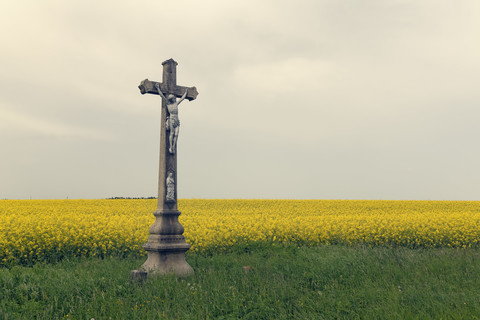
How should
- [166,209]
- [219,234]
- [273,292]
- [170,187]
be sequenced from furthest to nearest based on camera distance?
[219,234]
[170,187]
[166,209]
[273,292]

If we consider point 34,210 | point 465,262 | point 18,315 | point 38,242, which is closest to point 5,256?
point 38,242

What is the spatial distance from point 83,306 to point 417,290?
17.9 ft

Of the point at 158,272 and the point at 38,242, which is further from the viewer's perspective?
the point at 38,242

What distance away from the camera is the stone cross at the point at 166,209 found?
28.6 ft

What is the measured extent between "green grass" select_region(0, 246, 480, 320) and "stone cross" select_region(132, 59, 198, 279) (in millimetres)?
580

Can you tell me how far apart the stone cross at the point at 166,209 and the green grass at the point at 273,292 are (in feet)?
1.90

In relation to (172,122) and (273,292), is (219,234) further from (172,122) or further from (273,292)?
(273,292)

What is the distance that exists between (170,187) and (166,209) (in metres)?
0.50

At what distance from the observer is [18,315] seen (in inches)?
238

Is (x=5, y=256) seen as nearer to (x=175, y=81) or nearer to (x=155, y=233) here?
(x=155, y=233)

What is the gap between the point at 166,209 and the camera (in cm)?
906

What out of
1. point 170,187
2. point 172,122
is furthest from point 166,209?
point 172,122

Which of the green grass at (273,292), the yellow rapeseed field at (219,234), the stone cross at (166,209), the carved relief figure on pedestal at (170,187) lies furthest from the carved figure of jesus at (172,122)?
the yellow rapeseed field at (219,234)

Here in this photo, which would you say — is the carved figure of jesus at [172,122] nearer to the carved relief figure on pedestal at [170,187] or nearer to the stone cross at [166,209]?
the stone cross at [166,209]
